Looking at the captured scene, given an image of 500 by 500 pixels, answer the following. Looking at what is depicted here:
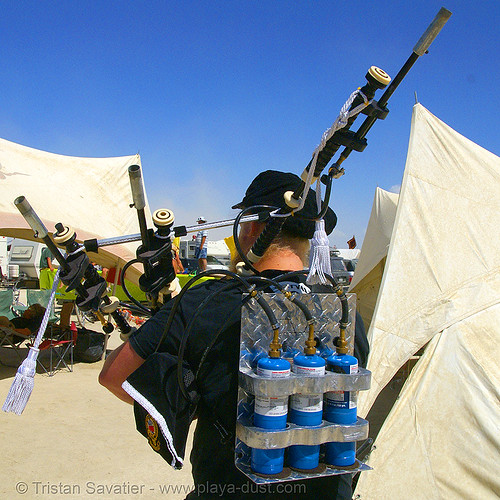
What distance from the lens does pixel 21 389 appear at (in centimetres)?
177

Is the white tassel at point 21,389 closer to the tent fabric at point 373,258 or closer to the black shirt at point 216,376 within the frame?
the black shirt at point 216,376

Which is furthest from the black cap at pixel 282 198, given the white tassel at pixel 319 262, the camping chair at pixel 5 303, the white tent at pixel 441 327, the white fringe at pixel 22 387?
the camping chair at pixel 5 303

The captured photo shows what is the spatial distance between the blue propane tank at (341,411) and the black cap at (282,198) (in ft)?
1.80

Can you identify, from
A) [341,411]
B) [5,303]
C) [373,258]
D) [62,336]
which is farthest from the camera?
[5,303]

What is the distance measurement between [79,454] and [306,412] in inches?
163

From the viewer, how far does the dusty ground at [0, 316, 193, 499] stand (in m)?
3.94

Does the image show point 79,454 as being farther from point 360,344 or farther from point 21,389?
point 360,344

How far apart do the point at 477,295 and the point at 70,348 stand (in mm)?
6471

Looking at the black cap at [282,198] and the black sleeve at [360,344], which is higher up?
the black cap at [282,198]

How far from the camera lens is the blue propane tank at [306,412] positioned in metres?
1.35

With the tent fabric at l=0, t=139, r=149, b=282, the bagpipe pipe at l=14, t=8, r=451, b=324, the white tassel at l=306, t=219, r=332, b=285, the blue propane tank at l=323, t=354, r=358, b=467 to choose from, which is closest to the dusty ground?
the tent fabric at l=0, t=139, r=149, b=282

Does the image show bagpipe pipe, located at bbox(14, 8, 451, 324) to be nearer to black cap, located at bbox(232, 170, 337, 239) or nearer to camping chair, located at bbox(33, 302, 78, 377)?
black cap, located at bbox(232, 170, 337, 239)

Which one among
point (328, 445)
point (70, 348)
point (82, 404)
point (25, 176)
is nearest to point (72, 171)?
point (25, 176)

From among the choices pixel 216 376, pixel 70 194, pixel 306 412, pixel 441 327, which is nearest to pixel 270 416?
pixel 306 412
